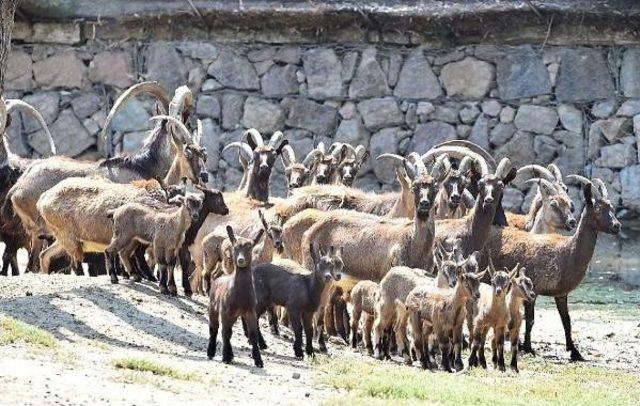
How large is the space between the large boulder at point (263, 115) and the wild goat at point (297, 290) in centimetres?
971

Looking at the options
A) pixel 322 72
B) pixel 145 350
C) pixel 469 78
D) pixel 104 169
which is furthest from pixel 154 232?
pixel 469 78

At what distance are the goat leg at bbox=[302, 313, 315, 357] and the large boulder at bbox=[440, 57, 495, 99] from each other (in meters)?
9.63

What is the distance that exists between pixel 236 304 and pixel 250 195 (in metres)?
6.55

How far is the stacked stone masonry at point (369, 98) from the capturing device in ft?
78.4

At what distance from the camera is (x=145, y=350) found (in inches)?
566

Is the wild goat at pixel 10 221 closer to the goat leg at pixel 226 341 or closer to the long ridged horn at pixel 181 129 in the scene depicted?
the long ridged horn at pixel 181 129

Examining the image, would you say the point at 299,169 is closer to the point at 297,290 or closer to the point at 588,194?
the point at 588,194

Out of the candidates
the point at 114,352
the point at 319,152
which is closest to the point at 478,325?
the point at 114,352

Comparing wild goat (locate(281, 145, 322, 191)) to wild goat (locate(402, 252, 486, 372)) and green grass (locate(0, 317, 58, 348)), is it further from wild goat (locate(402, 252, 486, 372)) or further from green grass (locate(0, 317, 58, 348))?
green grass (locate(0, 317, 58, 348))

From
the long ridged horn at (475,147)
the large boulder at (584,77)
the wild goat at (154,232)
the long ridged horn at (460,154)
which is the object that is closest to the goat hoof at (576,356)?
the long ridged horn at (460,154)

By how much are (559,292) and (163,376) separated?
268 inches

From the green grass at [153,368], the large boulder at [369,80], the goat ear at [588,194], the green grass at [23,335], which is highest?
the large boulder at [369,80]

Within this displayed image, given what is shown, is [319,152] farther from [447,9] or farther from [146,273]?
[146,273]

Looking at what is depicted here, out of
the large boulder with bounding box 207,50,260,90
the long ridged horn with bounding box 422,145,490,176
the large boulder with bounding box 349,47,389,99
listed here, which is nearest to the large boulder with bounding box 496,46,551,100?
the large boulder with bounding box 349,47,389,99
